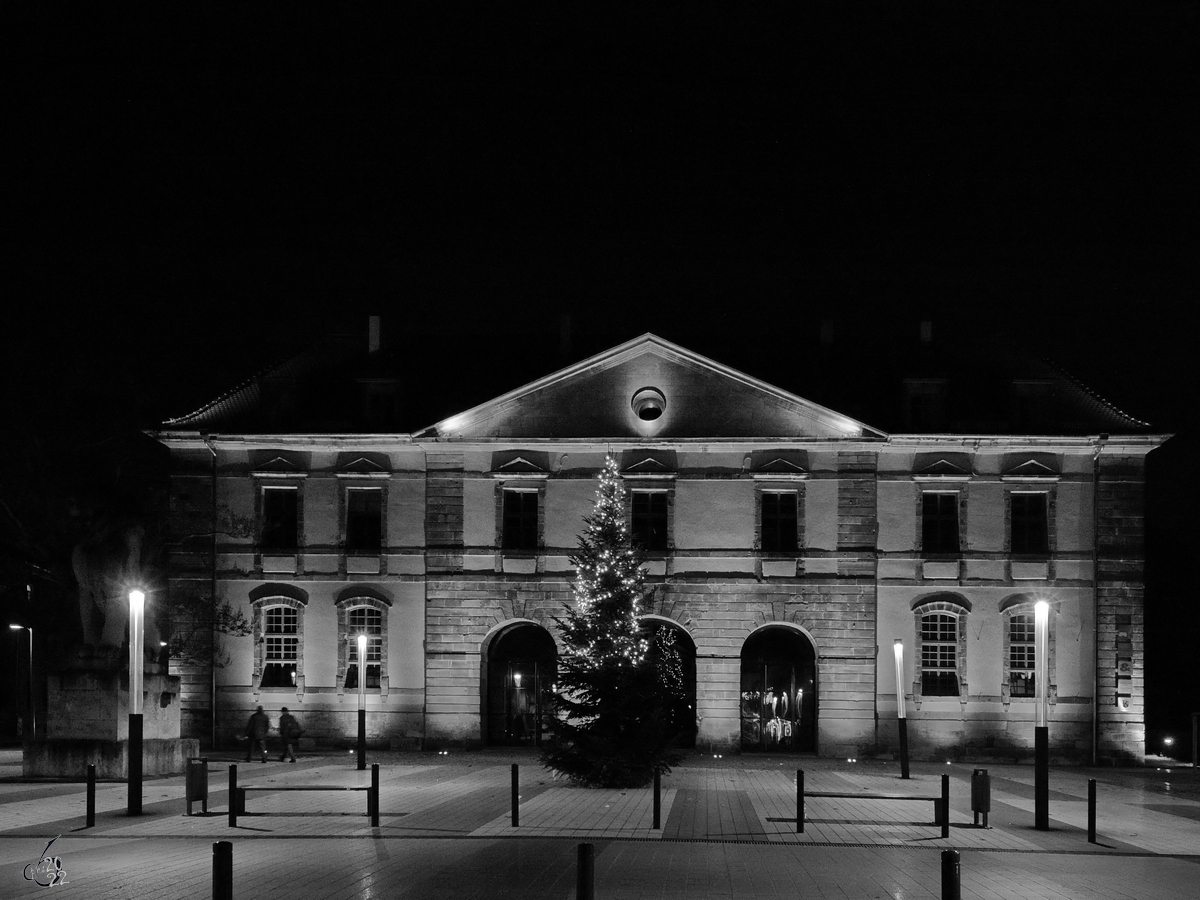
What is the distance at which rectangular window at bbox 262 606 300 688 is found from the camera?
4297 centimetres

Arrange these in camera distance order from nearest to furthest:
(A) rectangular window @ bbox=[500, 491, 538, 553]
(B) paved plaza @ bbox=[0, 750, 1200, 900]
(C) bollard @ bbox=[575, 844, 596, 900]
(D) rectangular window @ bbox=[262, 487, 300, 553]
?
(C) bollard @ bbox=[575, 844, 596, 900] < (B) paved plaza @ bbox=[0, 750, 1200, 900] < (A) rectangular window @ bbox=[500, 491, 538, 553] < (D) rectangular window @ bbox=[262, 487, 300, 553]

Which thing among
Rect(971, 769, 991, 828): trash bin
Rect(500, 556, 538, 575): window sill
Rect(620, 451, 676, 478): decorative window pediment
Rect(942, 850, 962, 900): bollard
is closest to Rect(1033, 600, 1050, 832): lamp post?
Rect(971, 769, 991, 828): trash bin

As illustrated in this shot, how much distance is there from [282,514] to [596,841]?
2552 cm

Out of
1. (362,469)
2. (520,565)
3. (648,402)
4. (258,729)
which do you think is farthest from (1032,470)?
(258,729)

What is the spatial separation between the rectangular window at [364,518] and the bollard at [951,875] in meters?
34.6

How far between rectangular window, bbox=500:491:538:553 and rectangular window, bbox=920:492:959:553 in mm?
11752

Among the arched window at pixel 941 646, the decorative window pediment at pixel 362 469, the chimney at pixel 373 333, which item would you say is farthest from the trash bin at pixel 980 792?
the chimney at pixel 373 333

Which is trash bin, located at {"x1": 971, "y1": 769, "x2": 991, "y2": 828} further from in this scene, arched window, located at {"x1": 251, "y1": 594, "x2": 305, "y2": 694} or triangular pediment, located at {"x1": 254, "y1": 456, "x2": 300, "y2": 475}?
triangular pediment, located at {"x1": 254, "y1": 456, "x2": 300, "y2": 475}

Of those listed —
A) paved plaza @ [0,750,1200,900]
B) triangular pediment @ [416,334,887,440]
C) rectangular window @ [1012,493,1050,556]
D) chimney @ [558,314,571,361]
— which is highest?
chimney @ [558,314,571,361]

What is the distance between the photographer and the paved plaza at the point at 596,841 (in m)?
16.2

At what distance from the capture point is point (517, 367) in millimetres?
48062

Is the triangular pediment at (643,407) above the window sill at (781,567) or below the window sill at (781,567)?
above

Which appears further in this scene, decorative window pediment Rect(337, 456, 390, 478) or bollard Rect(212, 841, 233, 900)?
decorative window pediment Rect(337, 456, 390, 478)

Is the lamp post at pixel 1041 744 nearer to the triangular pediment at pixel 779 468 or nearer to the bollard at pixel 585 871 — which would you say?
the bollard at pixel 585 871
